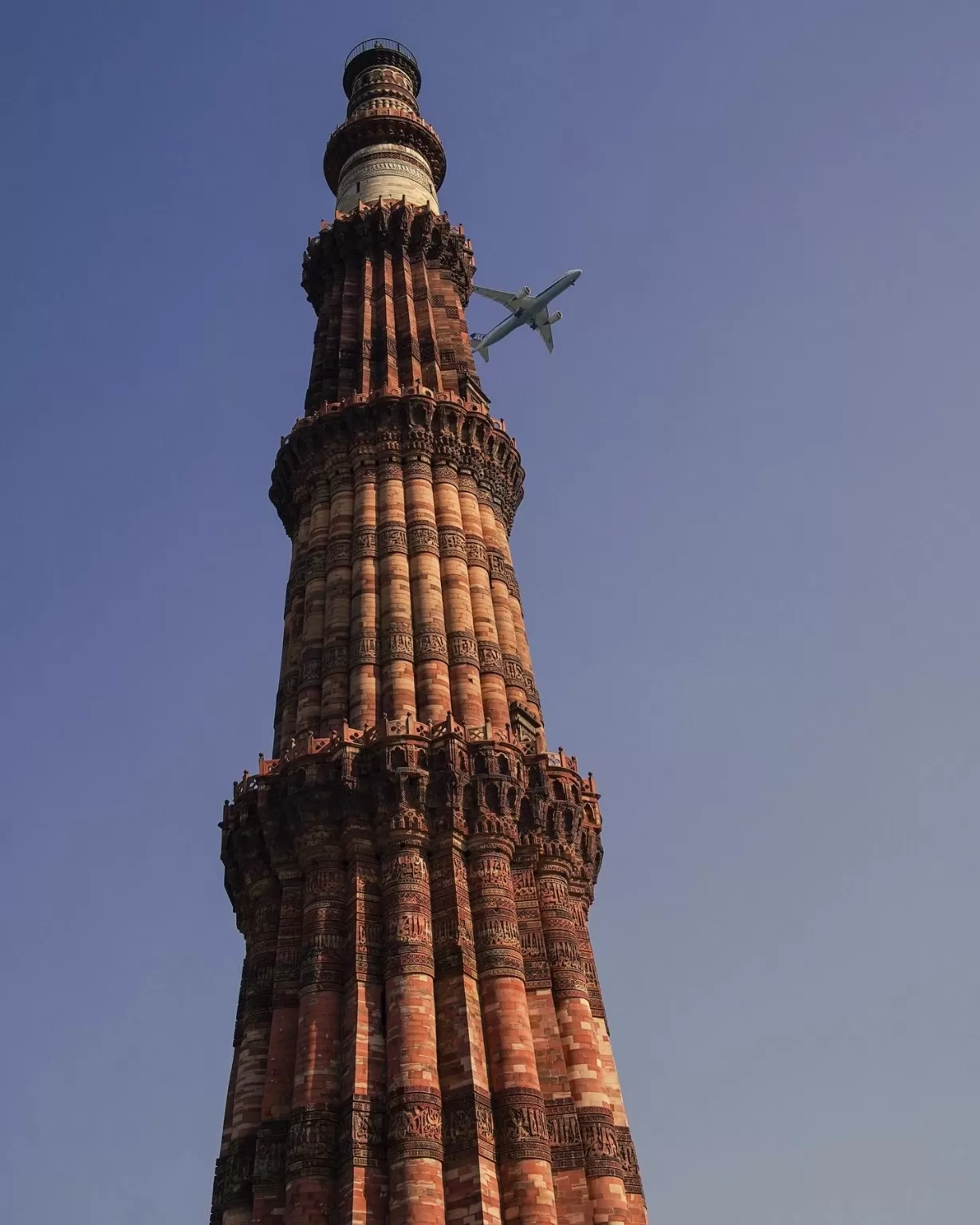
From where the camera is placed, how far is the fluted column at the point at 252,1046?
2083 cm

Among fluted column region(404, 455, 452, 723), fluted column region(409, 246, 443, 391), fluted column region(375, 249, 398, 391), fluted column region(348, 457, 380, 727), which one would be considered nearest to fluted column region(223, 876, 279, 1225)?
fluted column region(348, 457, 380, 727)

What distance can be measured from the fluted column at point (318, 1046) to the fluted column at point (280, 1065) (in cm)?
29

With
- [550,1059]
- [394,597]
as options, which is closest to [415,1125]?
[550,1059]

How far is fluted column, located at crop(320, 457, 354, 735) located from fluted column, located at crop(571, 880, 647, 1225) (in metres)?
6.14

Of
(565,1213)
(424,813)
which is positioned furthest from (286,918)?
(565,1213)

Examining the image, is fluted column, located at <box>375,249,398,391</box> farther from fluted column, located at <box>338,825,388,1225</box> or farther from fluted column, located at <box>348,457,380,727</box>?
fluted column, located at <box>338,825,388,1225</box>

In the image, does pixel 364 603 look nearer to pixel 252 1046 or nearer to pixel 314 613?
pixel 314 613

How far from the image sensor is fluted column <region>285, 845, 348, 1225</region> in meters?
19.7

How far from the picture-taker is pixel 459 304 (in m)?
39.0

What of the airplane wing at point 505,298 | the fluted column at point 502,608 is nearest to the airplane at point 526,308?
the airplane wing at point 505,298

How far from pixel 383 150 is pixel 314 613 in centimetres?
2116

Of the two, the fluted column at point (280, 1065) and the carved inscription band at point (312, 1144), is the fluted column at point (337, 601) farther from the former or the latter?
the carved inscription band at point (312, 1144)

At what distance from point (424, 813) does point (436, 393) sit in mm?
13128

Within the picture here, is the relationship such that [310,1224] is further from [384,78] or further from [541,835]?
[384,78]
